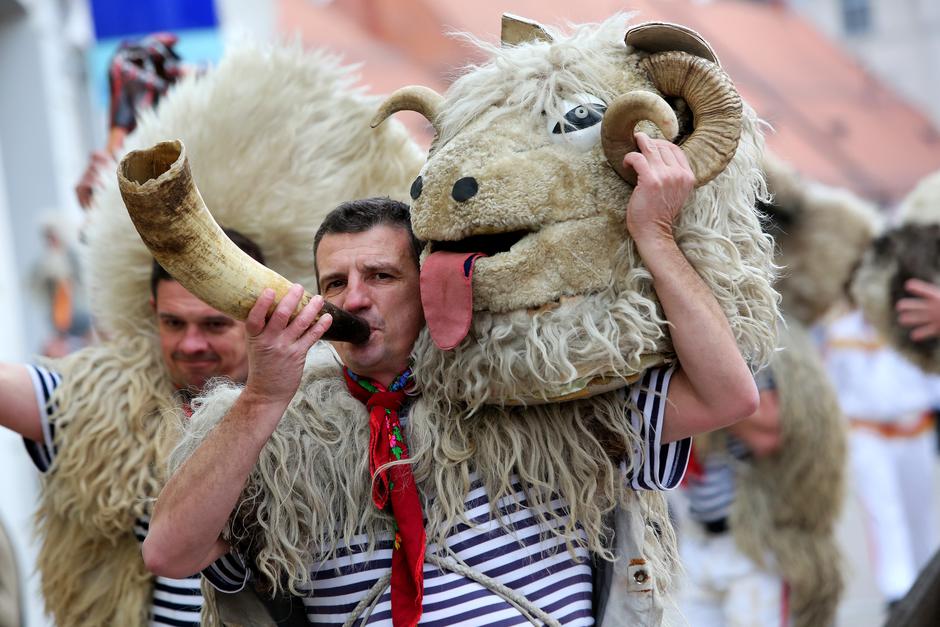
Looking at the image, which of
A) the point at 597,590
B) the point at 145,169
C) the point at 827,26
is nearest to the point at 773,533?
the point at 597,590

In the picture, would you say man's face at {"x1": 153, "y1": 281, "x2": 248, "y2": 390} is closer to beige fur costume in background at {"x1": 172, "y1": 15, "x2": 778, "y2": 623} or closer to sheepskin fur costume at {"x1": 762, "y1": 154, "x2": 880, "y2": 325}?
beige fur costume in background at {"x1": 172, "y1": 15, "x2": 778, "y2": 623}

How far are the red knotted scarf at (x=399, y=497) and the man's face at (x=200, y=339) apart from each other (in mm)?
684

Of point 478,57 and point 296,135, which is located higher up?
point 478,57

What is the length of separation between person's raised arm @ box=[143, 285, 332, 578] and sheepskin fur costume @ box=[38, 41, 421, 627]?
677mm

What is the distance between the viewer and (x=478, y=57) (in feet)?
7.30

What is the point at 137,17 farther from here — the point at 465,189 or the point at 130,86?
the point at 465,189

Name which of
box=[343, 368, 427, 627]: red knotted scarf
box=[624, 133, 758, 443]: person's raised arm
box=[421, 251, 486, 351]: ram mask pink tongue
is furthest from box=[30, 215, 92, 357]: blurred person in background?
box=[624, 133, 758, 443]: person's raised arm

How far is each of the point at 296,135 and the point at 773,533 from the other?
2256 millimetres

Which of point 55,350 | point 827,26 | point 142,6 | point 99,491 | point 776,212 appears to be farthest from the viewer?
point 827,26

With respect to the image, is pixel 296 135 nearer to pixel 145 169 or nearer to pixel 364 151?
pixel 364 151

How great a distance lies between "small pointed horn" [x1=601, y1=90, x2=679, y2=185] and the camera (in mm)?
1844

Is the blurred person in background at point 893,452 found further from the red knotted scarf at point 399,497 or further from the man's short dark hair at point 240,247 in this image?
the red knotted scarf at point 399,497

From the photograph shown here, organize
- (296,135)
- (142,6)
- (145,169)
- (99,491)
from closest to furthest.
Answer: (145,169) < (99,491) < (296,135) < (142,6)

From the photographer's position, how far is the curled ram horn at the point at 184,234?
1699 millimetres
